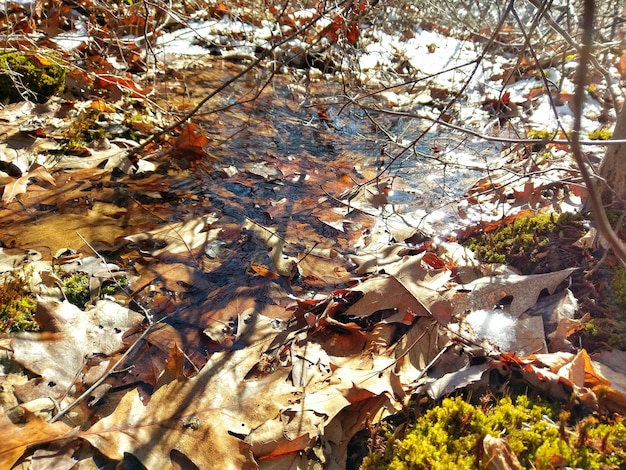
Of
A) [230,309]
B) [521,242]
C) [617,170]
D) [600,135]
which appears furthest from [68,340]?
[600,135]

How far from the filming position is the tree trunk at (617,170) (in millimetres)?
2418

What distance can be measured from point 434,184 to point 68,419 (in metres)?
3.18

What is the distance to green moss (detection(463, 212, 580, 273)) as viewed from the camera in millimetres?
2566

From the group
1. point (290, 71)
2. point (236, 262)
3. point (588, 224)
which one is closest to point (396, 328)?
point (236, 262)

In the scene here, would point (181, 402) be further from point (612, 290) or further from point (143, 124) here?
point (143, 124)

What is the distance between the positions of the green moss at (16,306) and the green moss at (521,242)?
227 cm

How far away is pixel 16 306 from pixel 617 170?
116 inches

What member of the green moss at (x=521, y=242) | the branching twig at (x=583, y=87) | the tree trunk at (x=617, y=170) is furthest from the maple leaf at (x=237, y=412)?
the tree trunk at (x=617, y=170)

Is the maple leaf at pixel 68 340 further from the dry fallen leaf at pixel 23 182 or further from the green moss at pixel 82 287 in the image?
the dry fallen leaf at pixel 23 182

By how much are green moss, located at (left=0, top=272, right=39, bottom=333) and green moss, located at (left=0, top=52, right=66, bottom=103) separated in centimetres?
212

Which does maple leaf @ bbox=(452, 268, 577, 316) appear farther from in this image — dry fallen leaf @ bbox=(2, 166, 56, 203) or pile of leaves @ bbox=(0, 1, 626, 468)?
dry fallen leaf @ bbox=(2, 166, 56, 203)

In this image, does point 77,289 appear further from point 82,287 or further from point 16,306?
point 16,306

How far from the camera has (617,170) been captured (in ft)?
8.08

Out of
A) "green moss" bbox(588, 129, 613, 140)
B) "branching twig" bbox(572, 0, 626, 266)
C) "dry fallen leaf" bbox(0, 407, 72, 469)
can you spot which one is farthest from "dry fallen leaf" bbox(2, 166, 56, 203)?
"green moss" bbox(588, 129, 613, 140)
